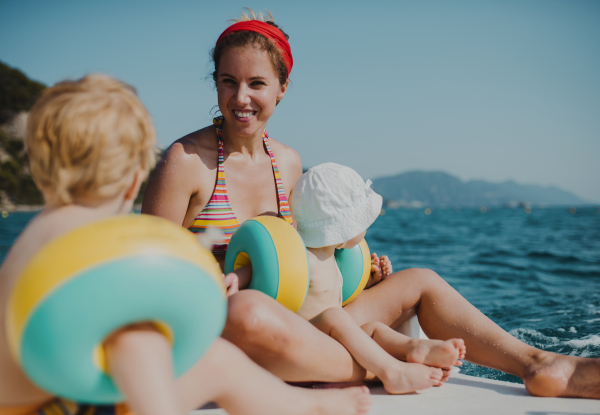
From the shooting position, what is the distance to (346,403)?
207 cm

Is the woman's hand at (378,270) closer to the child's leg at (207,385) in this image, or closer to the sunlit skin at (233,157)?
the sunlit skin at (233,157)

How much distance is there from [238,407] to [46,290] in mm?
885

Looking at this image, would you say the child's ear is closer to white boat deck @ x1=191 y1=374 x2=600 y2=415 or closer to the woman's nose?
white boat deck @ x1=191 y1=374 x2=600 y2=415

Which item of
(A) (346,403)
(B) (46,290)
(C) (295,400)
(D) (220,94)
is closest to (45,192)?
(B) (46,290)

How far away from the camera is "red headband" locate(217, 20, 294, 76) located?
121 inches

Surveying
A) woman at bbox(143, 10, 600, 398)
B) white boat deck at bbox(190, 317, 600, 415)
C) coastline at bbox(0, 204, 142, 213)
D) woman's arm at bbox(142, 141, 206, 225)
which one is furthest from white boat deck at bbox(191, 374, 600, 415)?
coastline at bbox(0, 204, 142, 213)

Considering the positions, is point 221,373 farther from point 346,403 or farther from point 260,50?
point 260,50

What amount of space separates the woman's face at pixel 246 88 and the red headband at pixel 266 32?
0.13 meters

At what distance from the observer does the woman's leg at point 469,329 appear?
2.40 meters

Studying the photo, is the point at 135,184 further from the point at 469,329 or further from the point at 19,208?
the point at 19,208

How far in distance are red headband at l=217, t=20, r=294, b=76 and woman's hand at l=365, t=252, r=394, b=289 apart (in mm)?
1492

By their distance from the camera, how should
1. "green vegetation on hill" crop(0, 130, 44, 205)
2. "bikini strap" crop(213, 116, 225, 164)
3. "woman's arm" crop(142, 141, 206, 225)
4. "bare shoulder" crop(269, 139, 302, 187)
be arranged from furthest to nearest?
"green vegetation on hill" crop(0, 130, 44, 205), "bare shoulder" crop(269, 139, 302, 187), "bikini strap" crop(213, 116, 225, 164), "woman's arm" crop(142, 141, 206, 225)

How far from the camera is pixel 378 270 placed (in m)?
3.26

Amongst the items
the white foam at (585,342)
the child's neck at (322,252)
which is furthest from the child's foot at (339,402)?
the white foam at (585,342)
